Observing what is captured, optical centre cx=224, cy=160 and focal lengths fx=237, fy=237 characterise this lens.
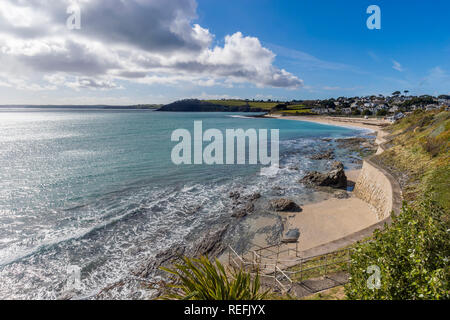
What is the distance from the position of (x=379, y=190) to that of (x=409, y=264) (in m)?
16.3

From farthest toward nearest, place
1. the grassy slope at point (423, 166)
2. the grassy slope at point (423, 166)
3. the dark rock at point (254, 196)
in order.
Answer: the dark rock at point (254, 196), the grassy slope at point (423, 166), the grassy slope at point (423, 166)

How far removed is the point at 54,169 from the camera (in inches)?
1215

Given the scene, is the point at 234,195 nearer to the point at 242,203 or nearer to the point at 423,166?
the point at 242,203

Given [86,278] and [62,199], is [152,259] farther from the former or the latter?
[62,199]

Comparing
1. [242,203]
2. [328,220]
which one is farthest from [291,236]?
[242,203]

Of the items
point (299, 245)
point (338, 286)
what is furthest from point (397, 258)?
point (299, 245)

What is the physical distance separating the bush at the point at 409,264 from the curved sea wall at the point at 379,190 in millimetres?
10042

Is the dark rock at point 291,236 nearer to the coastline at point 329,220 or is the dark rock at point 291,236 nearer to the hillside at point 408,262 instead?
the coastline at point 329,220

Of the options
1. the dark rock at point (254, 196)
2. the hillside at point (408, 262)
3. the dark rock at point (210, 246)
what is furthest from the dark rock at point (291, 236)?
the hillside at point (408, 262)

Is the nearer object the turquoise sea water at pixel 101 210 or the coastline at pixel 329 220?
the turquoise sea water at pixel 101 210

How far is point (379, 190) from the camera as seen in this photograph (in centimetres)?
1889

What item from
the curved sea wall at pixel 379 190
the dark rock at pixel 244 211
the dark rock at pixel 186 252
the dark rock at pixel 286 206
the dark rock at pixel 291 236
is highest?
the curved sea wall at pixel 379 190

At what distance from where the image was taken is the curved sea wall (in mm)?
15270

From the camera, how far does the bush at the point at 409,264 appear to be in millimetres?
4281
